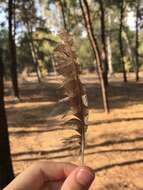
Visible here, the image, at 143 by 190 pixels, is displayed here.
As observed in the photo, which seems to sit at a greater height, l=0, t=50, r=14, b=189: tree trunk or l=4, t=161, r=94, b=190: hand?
l=4, t=161, r=94, b=190: hand

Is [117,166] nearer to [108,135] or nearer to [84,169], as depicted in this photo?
[108,135]

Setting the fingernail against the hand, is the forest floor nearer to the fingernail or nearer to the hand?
A: the hand

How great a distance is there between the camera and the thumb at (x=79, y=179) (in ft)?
5.48

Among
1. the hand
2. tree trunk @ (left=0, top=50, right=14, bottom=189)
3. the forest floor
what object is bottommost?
the forest floor

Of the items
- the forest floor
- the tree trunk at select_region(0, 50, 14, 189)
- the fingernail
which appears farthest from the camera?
A: the forest floor

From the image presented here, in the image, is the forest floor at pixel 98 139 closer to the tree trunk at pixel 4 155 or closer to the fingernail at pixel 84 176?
the tree trunk at pixel 4 155

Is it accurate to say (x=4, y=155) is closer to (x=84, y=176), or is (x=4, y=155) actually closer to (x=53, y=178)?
(x=53, y=178)

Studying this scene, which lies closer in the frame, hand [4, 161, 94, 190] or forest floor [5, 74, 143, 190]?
hand [4, 161, 94, 190]

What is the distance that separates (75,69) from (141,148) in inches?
490

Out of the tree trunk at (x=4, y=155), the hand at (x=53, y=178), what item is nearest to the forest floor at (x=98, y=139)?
the tree trunk at (x=4, y=155)

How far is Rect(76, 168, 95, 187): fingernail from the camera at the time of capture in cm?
167

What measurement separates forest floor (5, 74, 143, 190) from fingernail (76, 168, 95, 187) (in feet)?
19.4

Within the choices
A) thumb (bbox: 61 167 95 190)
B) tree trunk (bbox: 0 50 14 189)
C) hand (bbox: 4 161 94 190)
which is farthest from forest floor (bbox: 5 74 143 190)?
thumb (bbox: 61 167 95 190)

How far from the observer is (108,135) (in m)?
16.0
